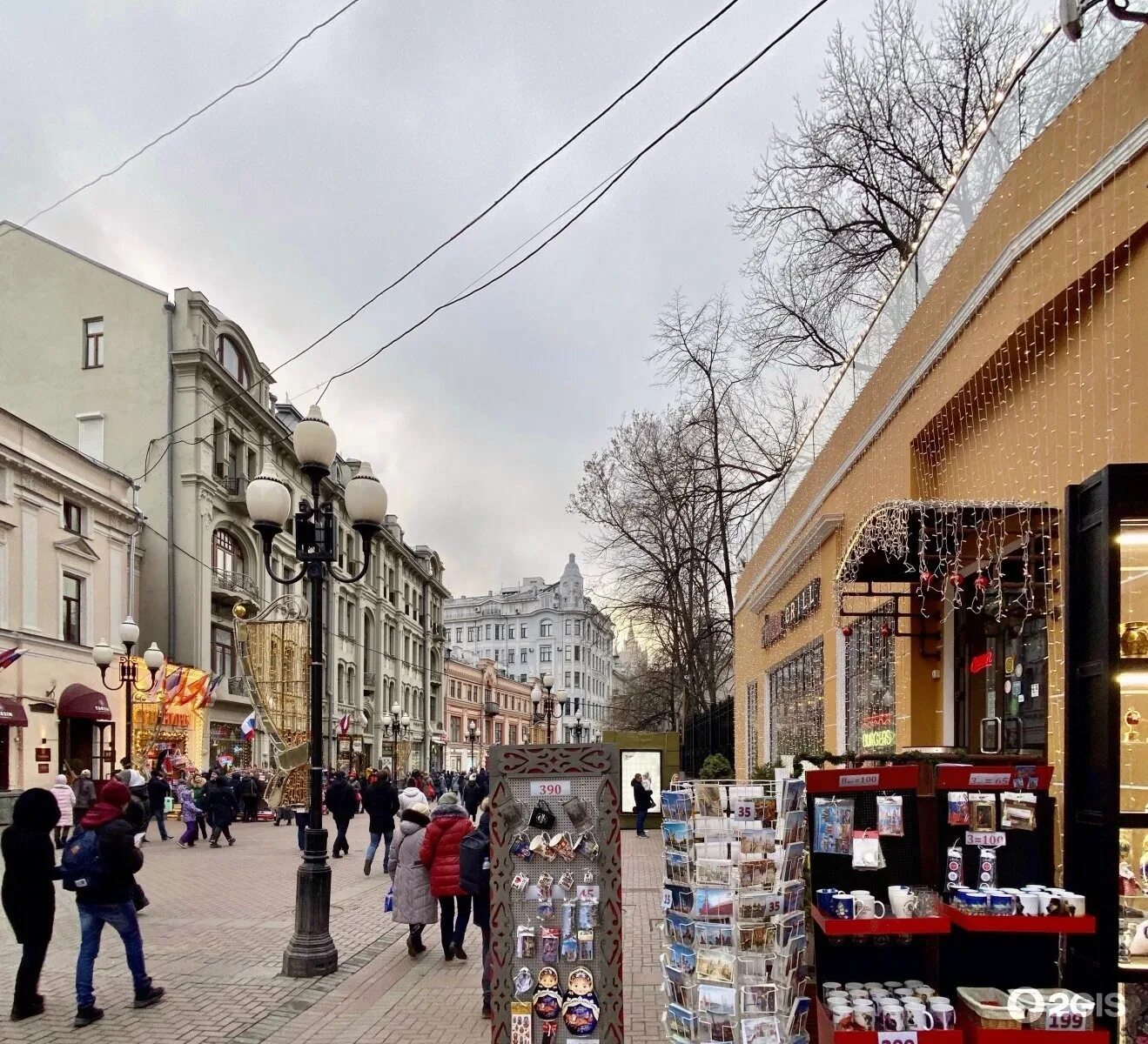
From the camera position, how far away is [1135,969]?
4414 mm

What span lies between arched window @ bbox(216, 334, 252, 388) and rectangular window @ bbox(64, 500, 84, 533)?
9.85 meters

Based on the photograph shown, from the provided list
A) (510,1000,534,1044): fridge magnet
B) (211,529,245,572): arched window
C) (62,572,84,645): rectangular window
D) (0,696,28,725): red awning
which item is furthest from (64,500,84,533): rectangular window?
(510,1000,534,1044): fridge magnet

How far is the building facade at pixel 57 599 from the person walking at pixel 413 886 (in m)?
15.1

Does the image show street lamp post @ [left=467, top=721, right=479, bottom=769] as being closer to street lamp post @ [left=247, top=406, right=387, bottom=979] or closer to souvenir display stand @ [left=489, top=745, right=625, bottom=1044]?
street lamp post @ [left=247, top=406, right=387, bottom=979]

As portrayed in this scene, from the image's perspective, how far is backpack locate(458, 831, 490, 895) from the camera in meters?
7.28

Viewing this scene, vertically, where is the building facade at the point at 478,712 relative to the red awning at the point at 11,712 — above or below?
below

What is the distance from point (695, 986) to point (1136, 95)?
5256 millimetres

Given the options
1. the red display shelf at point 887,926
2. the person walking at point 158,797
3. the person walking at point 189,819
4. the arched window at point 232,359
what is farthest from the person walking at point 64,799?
the arched window at point 232,359

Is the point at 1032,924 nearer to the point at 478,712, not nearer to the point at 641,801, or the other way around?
the point at 641,801

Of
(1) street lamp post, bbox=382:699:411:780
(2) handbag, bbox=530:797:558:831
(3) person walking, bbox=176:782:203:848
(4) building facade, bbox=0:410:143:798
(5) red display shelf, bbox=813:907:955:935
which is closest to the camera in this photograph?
(5) red display shelf, bbox=813:907:955:935

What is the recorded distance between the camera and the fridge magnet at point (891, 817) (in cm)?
486

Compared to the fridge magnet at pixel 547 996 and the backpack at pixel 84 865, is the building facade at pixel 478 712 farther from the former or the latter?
the fridge magnet at pixel 547 996

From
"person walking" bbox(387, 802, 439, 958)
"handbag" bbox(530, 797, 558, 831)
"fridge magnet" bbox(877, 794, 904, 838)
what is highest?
"fridge magnet" bbox(877, 794, 904, 838)

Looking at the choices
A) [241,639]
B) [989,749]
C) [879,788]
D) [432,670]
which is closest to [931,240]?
[989,749]
